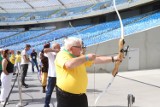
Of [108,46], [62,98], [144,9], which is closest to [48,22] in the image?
[144,9]

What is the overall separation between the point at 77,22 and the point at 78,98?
102 feet

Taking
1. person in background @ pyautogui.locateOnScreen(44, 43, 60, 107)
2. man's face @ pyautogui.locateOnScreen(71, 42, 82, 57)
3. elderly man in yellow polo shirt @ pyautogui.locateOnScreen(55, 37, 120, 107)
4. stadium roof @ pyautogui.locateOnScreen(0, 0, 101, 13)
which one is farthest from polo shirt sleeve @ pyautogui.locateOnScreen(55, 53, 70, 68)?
stadium roof @ pyautogui.locateOnScreen(0, 0, 101, 13)

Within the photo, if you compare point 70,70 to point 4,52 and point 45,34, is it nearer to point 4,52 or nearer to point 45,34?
point 4,52

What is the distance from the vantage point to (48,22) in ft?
121

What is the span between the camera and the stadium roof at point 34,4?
35469mm

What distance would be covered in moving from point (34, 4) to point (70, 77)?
115 feet

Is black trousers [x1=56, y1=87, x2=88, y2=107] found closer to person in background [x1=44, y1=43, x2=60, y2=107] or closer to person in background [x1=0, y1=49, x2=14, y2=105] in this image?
person in background [x1=44, y1=43, x2=60, y2=107]

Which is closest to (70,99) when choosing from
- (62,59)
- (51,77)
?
(62,59)

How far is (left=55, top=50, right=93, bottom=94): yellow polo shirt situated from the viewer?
3656mm

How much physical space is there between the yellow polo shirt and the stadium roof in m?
30.6

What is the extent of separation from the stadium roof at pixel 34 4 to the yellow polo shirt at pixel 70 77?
30649 mm

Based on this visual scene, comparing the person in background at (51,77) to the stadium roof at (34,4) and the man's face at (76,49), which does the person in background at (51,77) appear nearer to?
the man's face at (76,49)

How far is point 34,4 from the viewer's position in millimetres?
37625

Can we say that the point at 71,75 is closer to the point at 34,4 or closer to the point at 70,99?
the point at 70,99
